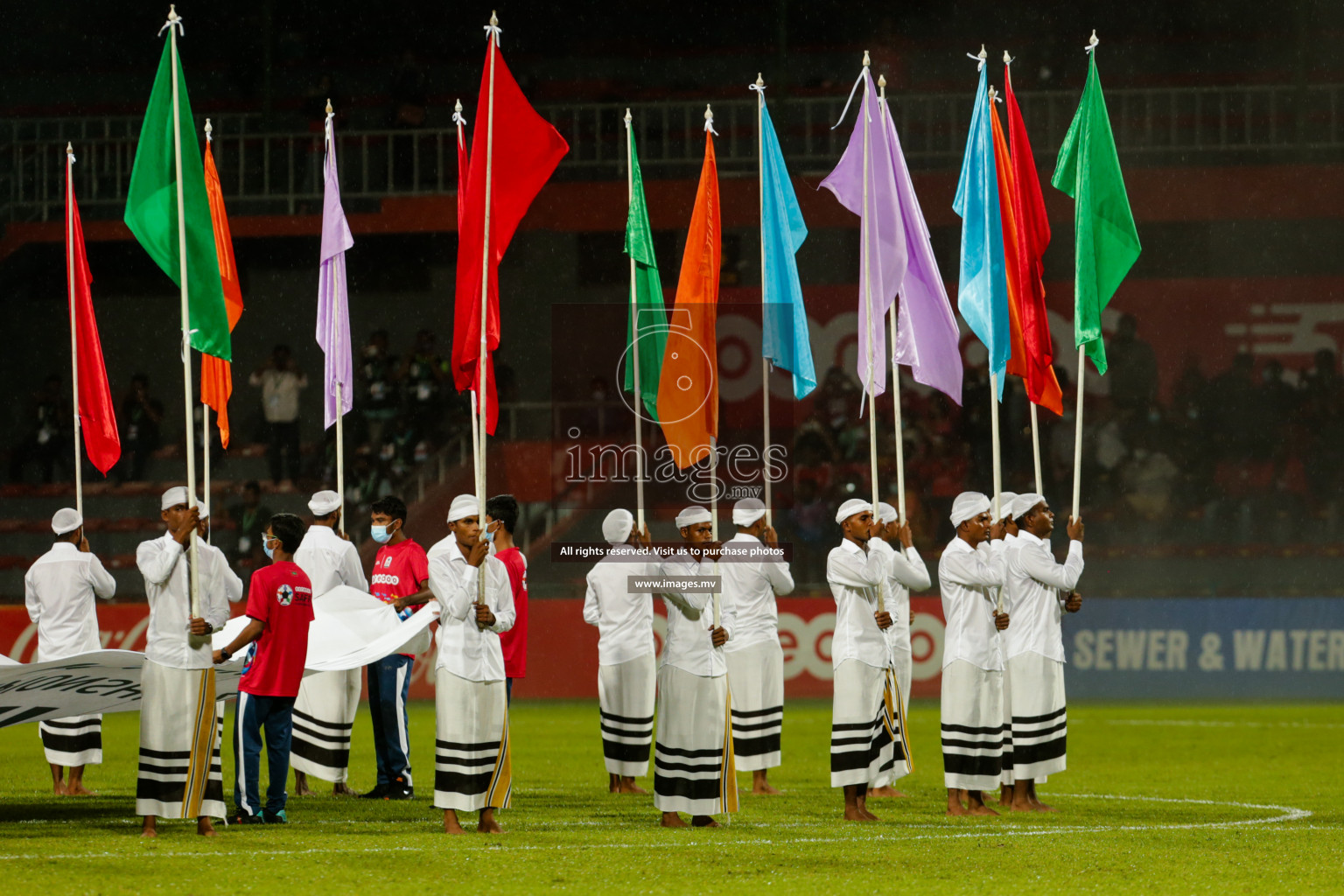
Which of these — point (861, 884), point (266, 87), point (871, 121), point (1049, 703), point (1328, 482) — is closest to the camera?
point (861, 884)

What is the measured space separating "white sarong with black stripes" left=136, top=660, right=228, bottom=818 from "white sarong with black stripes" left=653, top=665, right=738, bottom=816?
2.56m

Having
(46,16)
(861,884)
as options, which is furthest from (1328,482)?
(46,16)

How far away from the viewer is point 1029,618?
11609mm

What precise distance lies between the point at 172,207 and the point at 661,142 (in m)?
16.0

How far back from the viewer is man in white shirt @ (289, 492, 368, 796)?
39.4 feet

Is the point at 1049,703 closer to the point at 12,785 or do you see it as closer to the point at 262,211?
the point at 12,785

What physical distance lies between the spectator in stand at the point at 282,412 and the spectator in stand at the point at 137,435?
1496mm

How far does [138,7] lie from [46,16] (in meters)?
1.42

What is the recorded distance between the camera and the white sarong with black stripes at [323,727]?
1202cm

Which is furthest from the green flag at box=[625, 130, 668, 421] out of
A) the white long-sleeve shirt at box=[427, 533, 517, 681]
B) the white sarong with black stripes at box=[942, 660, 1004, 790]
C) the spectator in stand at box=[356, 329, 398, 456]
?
the spectator in stand at box=[356, 329, 398, 456]

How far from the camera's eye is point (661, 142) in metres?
25.7

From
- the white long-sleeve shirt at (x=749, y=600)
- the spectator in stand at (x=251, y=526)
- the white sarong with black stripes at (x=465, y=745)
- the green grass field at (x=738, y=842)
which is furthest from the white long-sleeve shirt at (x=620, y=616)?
the spectator in stand at (x=251, y=526)

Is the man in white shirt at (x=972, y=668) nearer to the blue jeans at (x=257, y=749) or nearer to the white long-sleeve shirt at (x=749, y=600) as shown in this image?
the white long-sleeve shirt at (x=749, y=600)

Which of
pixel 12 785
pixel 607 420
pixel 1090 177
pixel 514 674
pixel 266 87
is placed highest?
pixel 266 87
